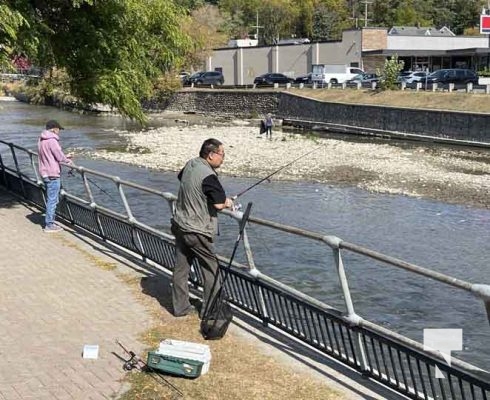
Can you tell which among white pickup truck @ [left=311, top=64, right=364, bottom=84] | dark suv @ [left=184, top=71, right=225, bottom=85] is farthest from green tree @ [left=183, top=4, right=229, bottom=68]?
white pickup truck @ [left=311, top=64, right=364, bottom=84]

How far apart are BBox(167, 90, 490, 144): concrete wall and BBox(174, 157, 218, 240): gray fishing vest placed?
3538 cm

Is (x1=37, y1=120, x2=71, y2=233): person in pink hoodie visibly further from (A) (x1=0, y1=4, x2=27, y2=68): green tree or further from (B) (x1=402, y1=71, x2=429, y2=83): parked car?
(B) (x1=402, y1=71, x2=429, y2=83): parked car

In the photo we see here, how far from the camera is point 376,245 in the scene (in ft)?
55.2

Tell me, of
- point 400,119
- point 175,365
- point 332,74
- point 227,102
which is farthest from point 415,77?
point 175,365

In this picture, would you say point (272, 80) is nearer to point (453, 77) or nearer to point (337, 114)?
point (453, 77)

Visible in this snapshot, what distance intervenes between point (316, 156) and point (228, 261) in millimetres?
28865

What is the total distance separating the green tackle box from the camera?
19.2ft

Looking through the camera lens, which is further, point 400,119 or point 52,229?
point 400,119

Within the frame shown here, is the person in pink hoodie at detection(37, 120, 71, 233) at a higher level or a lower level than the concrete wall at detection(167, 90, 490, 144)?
higher

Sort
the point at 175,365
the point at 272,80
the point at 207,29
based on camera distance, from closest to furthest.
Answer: the point at 175,365 → the point at 272,80 → the point at 207,29

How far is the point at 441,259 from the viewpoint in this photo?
50.3 feet

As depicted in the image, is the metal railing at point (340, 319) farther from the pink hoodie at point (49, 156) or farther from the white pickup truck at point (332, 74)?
the white pickup truck at point (332, 74)

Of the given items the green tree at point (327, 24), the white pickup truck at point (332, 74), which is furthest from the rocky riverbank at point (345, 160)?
the green tree at point (327, 24)

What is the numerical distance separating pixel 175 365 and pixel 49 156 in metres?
6.84
